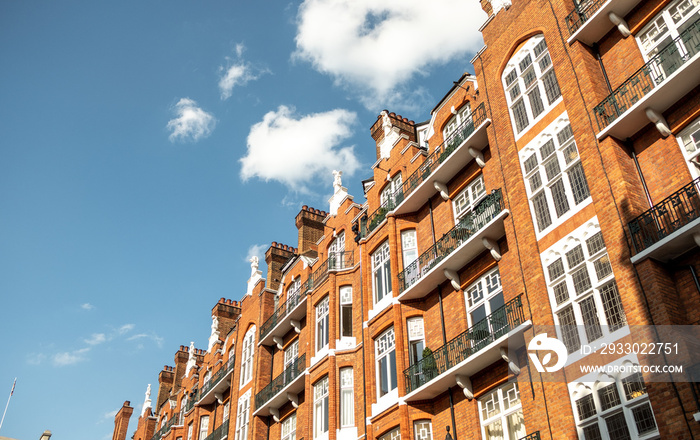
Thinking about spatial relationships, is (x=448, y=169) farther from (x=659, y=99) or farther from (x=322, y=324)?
(x=322, y=324)

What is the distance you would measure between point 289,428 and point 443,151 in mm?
14812

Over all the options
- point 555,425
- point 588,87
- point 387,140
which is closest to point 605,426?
point 555,425

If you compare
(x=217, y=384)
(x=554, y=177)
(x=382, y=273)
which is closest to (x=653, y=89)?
(x=554, y=177)

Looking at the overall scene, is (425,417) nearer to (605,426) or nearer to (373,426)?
(373,426)

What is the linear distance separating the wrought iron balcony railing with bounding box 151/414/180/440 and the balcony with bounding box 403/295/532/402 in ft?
91.4

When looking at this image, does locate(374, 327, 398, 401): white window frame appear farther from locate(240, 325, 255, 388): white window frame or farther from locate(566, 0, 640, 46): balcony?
locate(240, 325, 255, 388): white window frame

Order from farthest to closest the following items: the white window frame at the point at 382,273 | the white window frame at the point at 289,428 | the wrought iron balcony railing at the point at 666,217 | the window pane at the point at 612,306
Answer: the white window frame at the point at 289,428
the white window frame at the point at 382,273
the window pane at the point at 612,306
the wrought iron balcony railing at the point at 666,217

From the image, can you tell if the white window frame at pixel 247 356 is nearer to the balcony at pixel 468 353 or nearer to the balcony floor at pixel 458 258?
the balcony floor at pixel 458 258

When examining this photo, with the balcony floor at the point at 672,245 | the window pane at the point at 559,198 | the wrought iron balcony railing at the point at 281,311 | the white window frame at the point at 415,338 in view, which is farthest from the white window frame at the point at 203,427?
the balcony floor at the point at 672,245

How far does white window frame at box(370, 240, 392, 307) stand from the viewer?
26.4 m

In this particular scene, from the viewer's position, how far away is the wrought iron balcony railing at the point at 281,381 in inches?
1193

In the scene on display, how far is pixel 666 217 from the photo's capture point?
15469mm

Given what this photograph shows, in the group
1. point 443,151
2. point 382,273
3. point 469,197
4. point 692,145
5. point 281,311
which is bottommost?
point 692,145

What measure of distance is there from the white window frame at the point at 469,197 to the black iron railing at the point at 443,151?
1.51 metres
